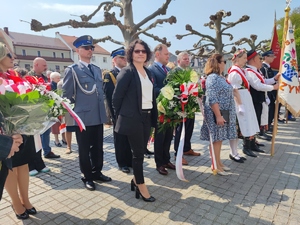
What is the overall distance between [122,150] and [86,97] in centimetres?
135

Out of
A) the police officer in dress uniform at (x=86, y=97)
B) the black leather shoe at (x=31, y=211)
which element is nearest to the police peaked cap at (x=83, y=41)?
the police officer in dress uniform at (x=86, y=97)

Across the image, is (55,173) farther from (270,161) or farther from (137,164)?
(270,161)

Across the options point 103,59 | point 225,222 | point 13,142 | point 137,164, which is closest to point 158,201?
point 137,164

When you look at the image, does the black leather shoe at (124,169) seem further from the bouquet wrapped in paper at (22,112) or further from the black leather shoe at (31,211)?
the bouquet wrapped in paper at (22,112)

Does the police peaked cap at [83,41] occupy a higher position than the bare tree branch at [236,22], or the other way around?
the bare tree branch at [236,22]

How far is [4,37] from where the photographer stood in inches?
85.4

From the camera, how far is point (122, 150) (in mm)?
4309

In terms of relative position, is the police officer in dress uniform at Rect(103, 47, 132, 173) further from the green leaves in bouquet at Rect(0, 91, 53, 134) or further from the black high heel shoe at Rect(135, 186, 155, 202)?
the green leaves in bouquet at Rect(0, 91, 53, 134)

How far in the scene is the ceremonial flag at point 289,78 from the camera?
15.9 ft

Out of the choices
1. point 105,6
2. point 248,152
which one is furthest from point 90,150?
point 105,6

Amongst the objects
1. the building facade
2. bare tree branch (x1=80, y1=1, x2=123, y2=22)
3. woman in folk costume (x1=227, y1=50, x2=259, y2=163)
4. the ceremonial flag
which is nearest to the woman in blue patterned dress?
woman in folk costume (x1=227, y1=50, x2=259, y2=163)

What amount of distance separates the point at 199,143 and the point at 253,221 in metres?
3.47

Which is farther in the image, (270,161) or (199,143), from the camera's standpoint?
(199,143)

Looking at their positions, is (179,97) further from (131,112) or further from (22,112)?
(22,112)
